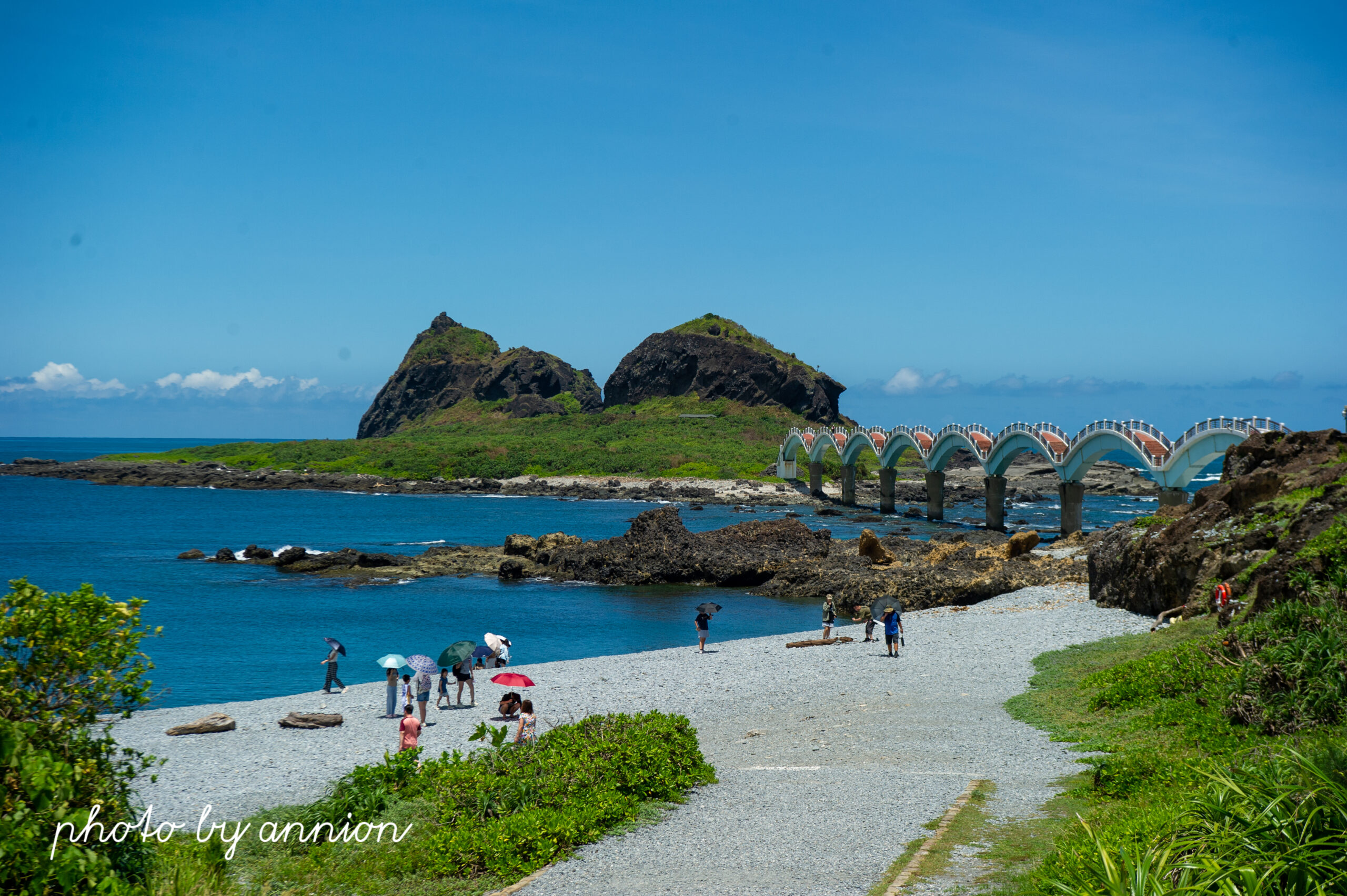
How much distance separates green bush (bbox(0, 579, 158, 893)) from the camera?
282 inches

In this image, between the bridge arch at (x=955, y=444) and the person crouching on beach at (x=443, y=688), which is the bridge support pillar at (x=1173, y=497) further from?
the person crouching on beach at (x=443, y=688)

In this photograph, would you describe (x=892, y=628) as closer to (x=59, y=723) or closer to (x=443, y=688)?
(x=443, y=688)

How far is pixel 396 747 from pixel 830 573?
30451mm

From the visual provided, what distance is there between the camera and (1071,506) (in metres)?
63.9

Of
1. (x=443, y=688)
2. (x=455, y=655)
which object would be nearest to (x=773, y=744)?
(x=455, y=655)

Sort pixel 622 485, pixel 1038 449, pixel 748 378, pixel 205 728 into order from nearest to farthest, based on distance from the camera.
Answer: pixel 205 728 < pixel 1038 449 < pixel 622 485 < pixel 748 378

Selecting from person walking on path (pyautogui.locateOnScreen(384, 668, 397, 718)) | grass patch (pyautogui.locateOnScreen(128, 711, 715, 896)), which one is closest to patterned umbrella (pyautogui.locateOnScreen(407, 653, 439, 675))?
person walking on path (pyautogui.locateOnScreen(384, 668, 397, 718))

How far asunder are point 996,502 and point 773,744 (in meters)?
62.8

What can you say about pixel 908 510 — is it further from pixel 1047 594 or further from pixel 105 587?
pixel 105 587

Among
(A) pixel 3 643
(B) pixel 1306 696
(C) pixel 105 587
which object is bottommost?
(C) pixel 105 587

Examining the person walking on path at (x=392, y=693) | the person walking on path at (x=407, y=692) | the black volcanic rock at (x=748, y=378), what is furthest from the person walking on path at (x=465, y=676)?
the black volcanic rock at (x=748, y=378)

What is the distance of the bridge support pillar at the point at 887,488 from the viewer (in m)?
95.8

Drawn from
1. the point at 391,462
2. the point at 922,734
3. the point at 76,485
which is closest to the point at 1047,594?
the point at 922,734

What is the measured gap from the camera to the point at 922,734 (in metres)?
16.5
